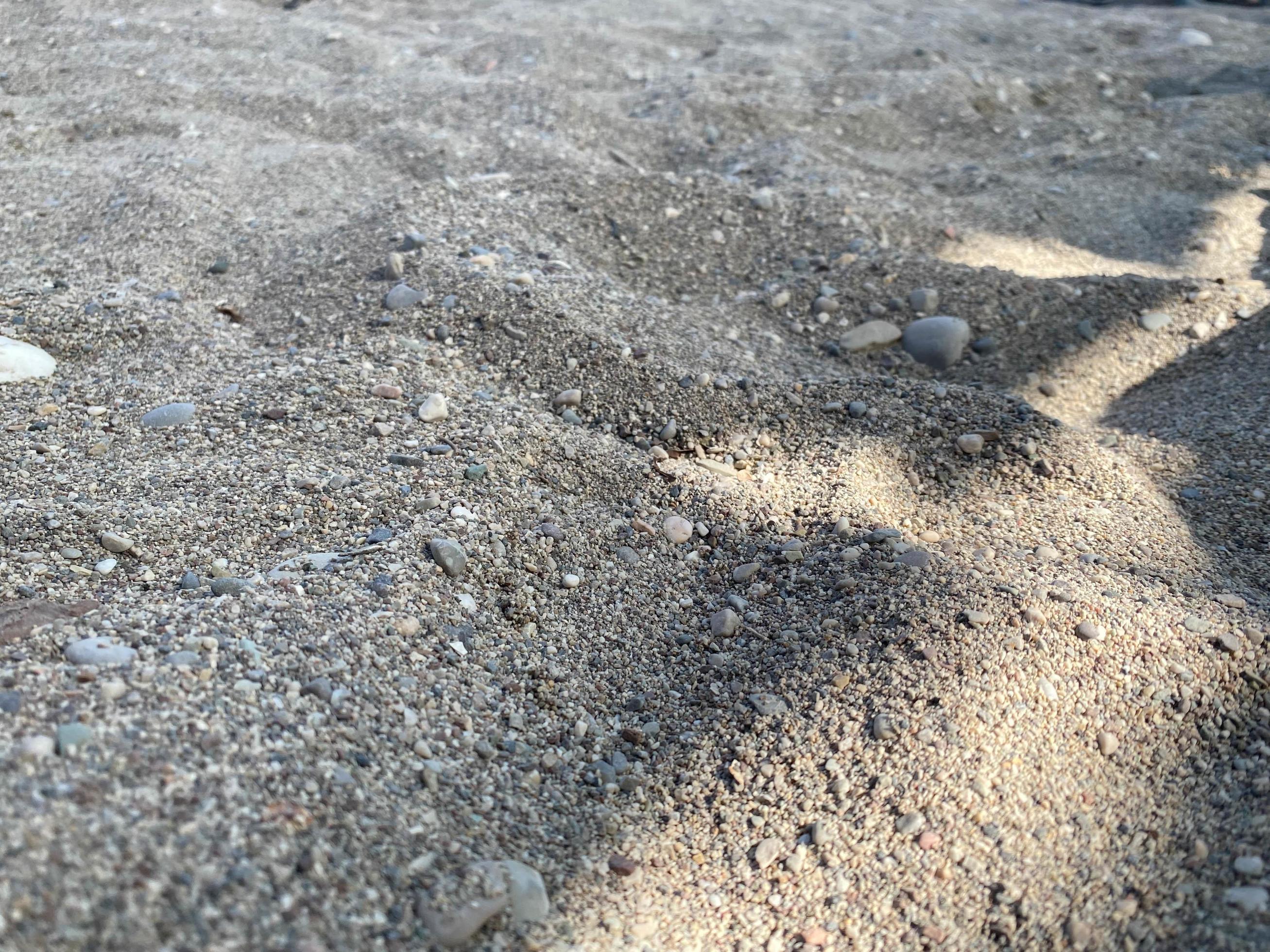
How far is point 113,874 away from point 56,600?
60cm

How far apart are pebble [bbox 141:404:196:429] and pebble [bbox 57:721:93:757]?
940mm

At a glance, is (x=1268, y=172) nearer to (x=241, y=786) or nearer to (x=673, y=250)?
(x=673, y=250)

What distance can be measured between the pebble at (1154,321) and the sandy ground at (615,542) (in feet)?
0.07

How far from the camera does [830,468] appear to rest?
2.08 metres

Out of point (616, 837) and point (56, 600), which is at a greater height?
point (56, 600)

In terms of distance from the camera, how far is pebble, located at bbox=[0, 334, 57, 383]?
2.21 m

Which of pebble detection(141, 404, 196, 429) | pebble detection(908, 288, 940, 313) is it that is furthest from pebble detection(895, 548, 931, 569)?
pebble detection(141, 404, 196, 429)

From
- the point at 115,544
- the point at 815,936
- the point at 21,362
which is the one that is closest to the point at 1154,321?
the point at 815,936

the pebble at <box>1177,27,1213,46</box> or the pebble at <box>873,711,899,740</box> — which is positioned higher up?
the pebble at <box>1177,27,1213,46</box>

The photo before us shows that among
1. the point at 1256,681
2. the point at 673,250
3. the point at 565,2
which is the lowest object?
the point at 1256,681

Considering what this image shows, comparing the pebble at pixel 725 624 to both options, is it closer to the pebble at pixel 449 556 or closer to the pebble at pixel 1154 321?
the pebble at pixel 449 556

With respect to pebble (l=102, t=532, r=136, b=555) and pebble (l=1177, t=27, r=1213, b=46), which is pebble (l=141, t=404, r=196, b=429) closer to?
pebble (l=102, t=532, r=136, b=555)

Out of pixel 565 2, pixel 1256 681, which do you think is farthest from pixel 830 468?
pixel 565 2

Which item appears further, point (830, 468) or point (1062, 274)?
point (1062, 274)
